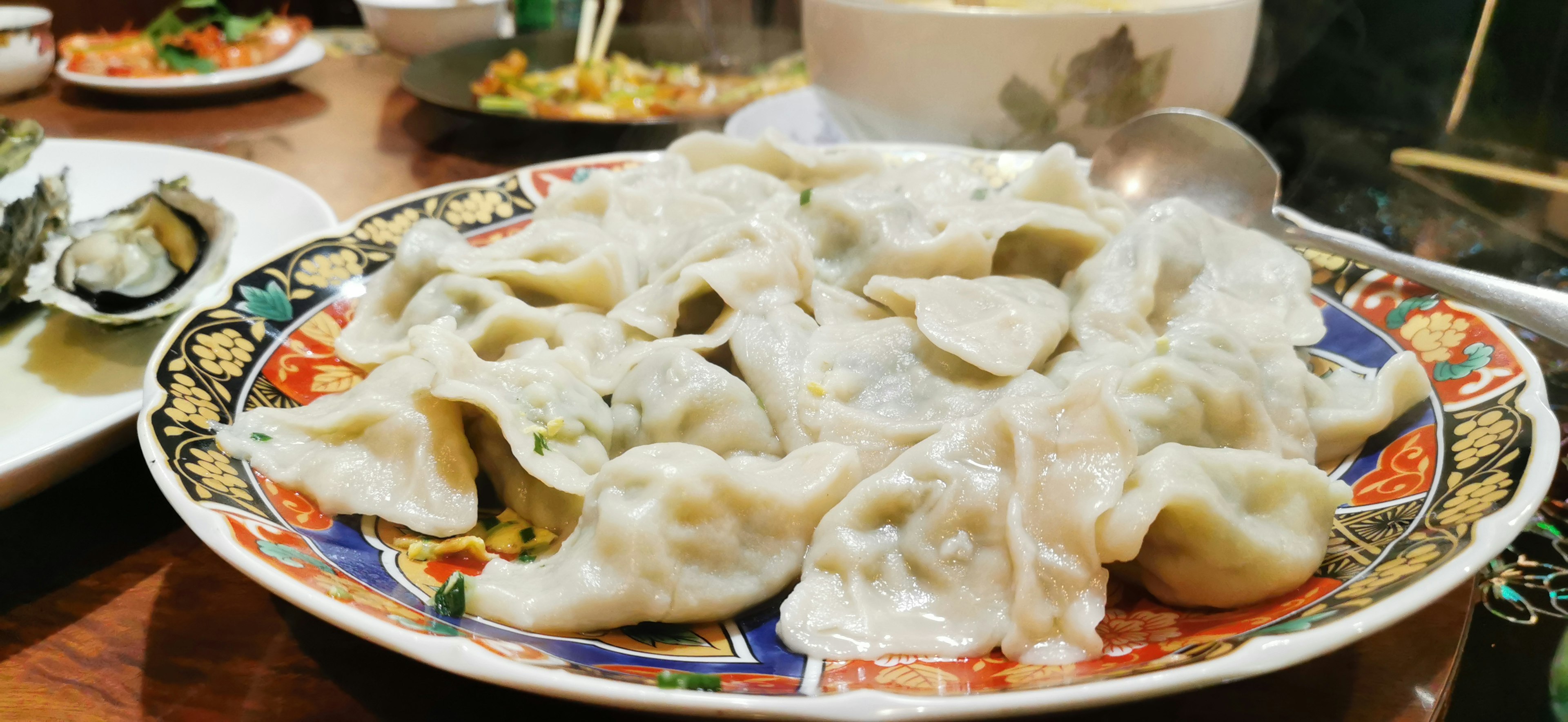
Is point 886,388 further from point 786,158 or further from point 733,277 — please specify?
point 786,158

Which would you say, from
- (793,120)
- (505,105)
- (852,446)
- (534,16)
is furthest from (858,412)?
(534,16)

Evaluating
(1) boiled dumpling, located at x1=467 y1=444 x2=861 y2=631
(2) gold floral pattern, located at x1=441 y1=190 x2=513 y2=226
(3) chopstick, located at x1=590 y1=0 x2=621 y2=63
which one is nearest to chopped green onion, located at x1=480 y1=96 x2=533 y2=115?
(3) chopstick, located at x1=590 y1=0 x2=621 y2=63

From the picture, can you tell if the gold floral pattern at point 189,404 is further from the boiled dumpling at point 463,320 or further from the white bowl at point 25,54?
the white bowl at point 25,54

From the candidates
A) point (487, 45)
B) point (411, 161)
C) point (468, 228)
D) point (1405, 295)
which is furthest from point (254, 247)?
point (1405, 295)

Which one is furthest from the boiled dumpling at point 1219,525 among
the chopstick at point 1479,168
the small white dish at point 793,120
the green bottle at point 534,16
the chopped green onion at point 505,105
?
the green bottle at point 534,16

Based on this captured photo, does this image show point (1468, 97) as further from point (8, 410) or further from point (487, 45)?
point (8, 410)

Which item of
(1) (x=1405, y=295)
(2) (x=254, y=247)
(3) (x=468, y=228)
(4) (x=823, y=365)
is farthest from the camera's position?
(2) (x=254, y=247)
